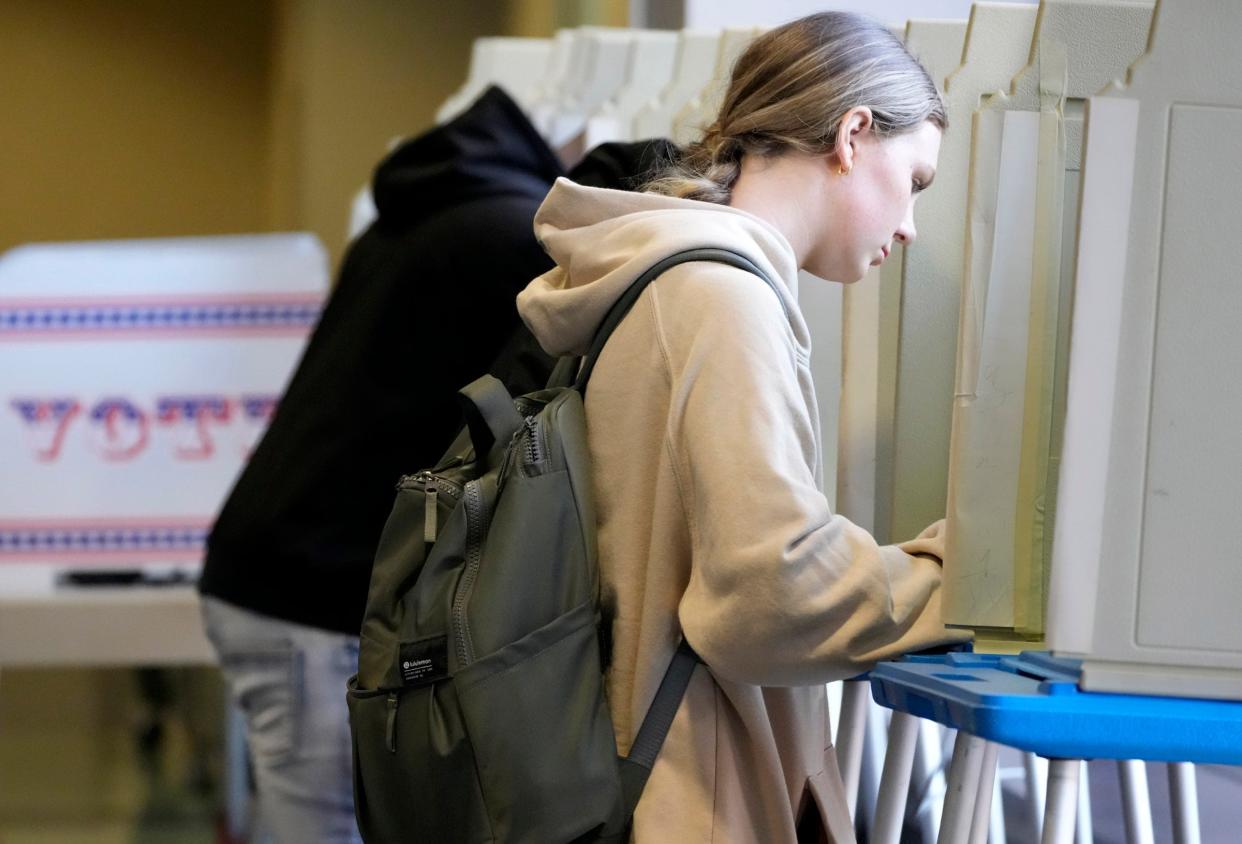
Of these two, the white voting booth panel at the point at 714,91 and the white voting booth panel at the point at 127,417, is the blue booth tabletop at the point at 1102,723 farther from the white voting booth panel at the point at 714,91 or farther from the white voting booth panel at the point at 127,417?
the white voting booth panel at the point at 127,417

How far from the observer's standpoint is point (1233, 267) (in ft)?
3.21

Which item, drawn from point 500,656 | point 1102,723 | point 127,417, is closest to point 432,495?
point 500,656

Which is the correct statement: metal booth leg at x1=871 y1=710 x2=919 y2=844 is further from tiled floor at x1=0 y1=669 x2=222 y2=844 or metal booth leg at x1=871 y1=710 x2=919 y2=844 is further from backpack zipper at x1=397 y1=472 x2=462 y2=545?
tiled floor at x1=0 y1=669 x2=222 y2=844

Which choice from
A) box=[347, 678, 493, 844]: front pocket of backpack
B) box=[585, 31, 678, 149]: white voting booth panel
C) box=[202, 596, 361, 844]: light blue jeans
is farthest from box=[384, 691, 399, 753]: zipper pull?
box=[585, 31, 678, 149]: white voting booth panel

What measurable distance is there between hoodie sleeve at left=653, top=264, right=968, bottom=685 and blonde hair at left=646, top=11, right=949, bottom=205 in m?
0.23

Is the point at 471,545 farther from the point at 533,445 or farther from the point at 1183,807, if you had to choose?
the point at 1183,807

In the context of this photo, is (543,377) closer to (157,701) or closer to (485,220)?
(485,220)

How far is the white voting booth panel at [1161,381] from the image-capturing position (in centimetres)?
97

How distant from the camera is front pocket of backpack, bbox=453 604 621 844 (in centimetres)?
112

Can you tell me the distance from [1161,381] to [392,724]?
0.59m

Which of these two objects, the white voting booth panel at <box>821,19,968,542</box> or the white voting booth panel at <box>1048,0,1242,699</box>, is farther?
the white voting booth panel at <box>821,19,968,542</box>

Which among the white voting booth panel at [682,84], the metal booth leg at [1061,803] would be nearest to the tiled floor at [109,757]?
the white voting booth panel at [682,84]

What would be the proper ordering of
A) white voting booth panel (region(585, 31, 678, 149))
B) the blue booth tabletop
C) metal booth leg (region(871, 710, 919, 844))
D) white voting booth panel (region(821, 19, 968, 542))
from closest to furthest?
the blue booth tabletop
metal booth leg (region(871, 710, 919, 844))
white voting booth panel (region(821, 19, 968, 542))
white voting booth panel (region(585, 31, 678, 149))

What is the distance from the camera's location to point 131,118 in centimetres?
735
